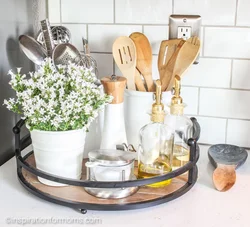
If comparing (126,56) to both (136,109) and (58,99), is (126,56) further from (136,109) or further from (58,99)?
(58,99)

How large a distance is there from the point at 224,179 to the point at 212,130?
29 centimetres

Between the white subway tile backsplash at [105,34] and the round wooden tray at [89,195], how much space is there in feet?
1.46

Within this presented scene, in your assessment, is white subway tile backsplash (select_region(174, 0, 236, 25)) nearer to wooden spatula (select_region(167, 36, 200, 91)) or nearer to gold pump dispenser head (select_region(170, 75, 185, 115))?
wooden spatula (select_region(167, 36, 200, 91))

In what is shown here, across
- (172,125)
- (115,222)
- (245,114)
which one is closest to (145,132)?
(172,125)

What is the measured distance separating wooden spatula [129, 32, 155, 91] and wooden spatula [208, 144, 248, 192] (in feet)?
0.71

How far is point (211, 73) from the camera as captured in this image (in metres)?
1.10

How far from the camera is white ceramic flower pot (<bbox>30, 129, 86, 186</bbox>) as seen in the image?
80 centimetres

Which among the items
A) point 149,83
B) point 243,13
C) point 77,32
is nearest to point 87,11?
point 77,32

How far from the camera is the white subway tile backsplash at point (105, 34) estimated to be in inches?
44.6

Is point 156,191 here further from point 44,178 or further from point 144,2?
point 144,2

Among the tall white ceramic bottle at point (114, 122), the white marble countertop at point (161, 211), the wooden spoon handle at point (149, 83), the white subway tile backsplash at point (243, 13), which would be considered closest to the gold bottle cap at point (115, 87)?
the tall white ceramic bottle at point (114, 122)

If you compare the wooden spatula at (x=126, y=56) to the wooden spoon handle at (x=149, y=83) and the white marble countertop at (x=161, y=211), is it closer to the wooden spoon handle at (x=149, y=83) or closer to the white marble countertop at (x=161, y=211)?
the wooden spoon handle at (x=149, y=83)

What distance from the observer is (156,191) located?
0.82 m

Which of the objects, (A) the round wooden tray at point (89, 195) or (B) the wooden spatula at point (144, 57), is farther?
(B) the wooden spatula at point (144, 57)
